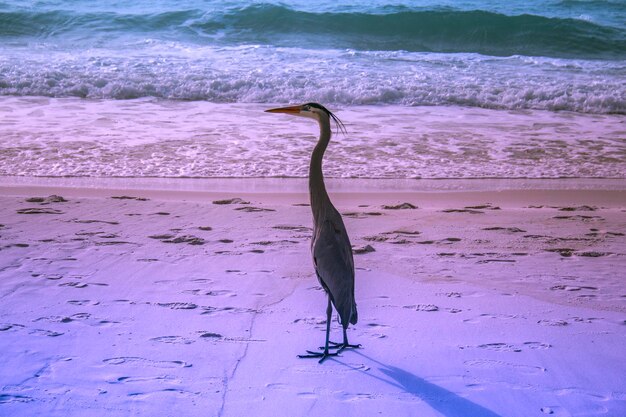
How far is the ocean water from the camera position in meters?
8.58

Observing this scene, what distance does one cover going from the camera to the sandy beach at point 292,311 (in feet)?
10.0

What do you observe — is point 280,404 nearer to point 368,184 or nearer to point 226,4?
point 368,184

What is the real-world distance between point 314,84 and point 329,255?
10.7 m

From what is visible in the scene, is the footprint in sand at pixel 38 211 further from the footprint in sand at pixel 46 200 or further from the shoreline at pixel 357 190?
the shoreline at pixel 357 190

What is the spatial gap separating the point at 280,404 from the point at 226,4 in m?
22.3

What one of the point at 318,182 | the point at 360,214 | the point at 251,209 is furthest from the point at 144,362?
the point at 360,214

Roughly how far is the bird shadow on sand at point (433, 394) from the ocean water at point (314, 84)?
4.75m

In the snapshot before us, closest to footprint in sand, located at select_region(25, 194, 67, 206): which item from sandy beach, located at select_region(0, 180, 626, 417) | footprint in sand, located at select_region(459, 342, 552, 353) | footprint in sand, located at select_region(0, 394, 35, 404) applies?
sandy beach, located at select_region(0, 180, 626, 417)

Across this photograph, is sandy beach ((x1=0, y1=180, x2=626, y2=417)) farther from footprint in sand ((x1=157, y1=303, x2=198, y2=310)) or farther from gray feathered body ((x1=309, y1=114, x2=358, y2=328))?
gray feathered body ((x1=309, y1=114, x2=358, y2=328))

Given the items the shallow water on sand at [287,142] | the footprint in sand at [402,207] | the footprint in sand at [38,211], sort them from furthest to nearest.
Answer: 1. the shallow water on sand at [287,142]
2. the footprint in sand at [402,207]
3. the footprint in sand at [38,211]

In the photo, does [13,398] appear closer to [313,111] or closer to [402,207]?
[313,111]

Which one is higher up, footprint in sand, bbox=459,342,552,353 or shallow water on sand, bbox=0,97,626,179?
shallow water on sand, bbox=0,97,626,179

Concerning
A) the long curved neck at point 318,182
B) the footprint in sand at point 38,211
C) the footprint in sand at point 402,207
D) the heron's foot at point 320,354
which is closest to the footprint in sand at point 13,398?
the heron's foot at point 320,354

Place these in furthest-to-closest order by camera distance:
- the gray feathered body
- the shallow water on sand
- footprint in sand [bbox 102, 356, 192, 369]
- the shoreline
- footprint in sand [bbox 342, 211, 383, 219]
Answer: the shallow water on sand, the shoreline, footprint in sand [bbox 342, 211, 383, 219], the gray feathered body, footprint in sand [bbox 102, 356, 192, 369]
